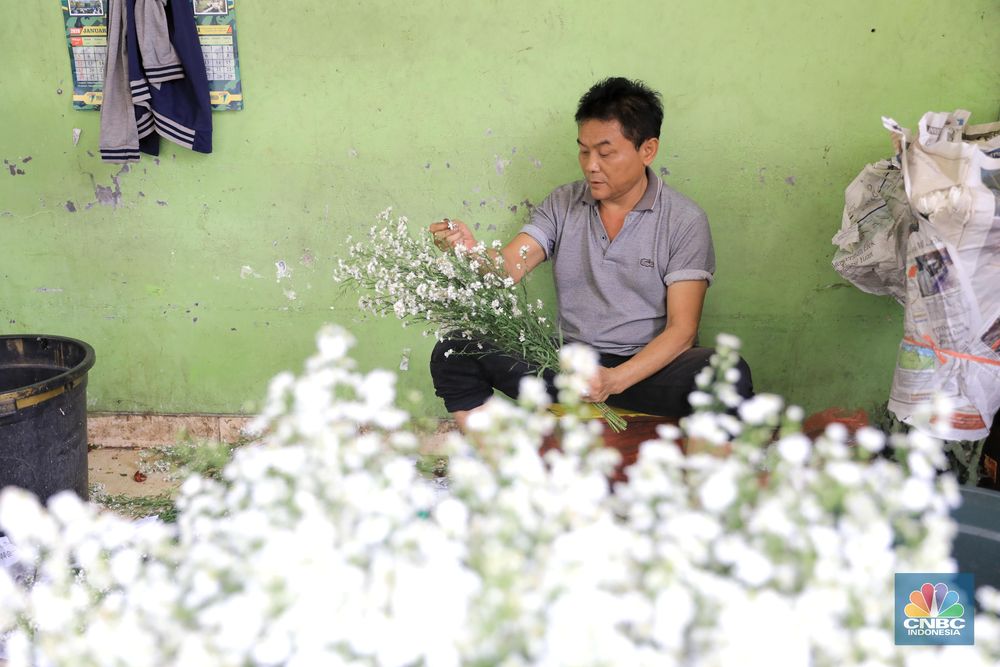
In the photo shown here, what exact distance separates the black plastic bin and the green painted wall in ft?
1.59

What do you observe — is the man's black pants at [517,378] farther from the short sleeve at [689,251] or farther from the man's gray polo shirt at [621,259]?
the short sleeve at [689,251]

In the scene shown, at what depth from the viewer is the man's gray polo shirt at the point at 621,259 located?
2.26 metres

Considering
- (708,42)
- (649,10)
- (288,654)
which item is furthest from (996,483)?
Result: (288,654)

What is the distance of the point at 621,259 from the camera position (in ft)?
7.60

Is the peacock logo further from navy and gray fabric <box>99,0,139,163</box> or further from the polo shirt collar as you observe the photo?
navy and gray fabric <box>99,0,139,163</box>

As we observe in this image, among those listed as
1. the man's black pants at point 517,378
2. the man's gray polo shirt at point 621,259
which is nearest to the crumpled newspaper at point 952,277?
the man's black pants at point 517,378

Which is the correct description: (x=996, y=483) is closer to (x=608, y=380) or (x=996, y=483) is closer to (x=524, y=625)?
(x=608, y=380)

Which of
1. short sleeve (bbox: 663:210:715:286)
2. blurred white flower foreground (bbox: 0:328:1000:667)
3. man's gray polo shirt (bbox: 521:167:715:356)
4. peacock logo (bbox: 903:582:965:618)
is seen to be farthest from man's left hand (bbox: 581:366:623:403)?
blurred white flower foreground (bbox: 0:328:1000:667)

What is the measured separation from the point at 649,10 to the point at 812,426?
4.80 feet

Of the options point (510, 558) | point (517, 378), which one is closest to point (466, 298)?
point (517, 378)

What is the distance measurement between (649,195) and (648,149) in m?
0.14

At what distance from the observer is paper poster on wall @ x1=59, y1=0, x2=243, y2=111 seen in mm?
2518

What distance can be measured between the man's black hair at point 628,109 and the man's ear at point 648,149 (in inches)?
0.5

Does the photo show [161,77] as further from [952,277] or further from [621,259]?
[952,277]
